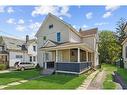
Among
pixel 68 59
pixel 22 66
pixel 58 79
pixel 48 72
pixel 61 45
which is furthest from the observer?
pixel 22 66

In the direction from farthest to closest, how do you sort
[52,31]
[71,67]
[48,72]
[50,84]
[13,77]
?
1. [52,31]
2. [48,72]
3. [71,67]
4. [13,77]
5. [50,84]

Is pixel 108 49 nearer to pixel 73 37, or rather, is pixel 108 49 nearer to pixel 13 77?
pixel 73 37

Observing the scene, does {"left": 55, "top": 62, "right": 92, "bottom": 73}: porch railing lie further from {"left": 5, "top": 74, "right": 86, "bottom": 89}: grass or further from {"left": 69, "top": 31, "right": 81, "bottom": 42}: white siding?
{"left": 69, "top": 31, "right": 81, "bottom": 42}: white siding

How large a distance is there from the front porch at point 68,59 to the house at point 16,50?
39.5ft

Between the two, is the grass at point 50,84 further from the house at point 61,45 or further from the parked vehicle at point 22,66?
the parked vehicle at point 22,66

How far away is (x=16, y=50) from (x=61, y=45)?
1796 centimetres

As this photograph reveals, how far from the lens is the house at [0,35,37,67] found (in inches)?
1479

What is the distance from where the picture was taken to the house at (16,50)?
123 ft

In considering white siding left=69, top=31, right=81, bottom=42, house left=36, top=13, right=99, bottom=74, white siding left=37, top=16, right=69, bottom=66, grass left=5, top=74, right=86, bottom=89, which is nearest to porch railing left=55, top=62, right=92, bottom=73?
house left=36, top=13, right=99, bottom=74

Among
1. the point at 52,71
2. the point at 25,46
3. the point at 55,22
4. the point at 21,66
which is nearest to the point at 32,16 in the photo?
the point at 55,22

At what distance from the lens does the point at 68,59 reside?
25.5 meters

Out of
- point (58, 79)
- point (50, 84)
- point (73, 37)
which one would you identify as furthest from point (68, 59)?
point (50, 84)
